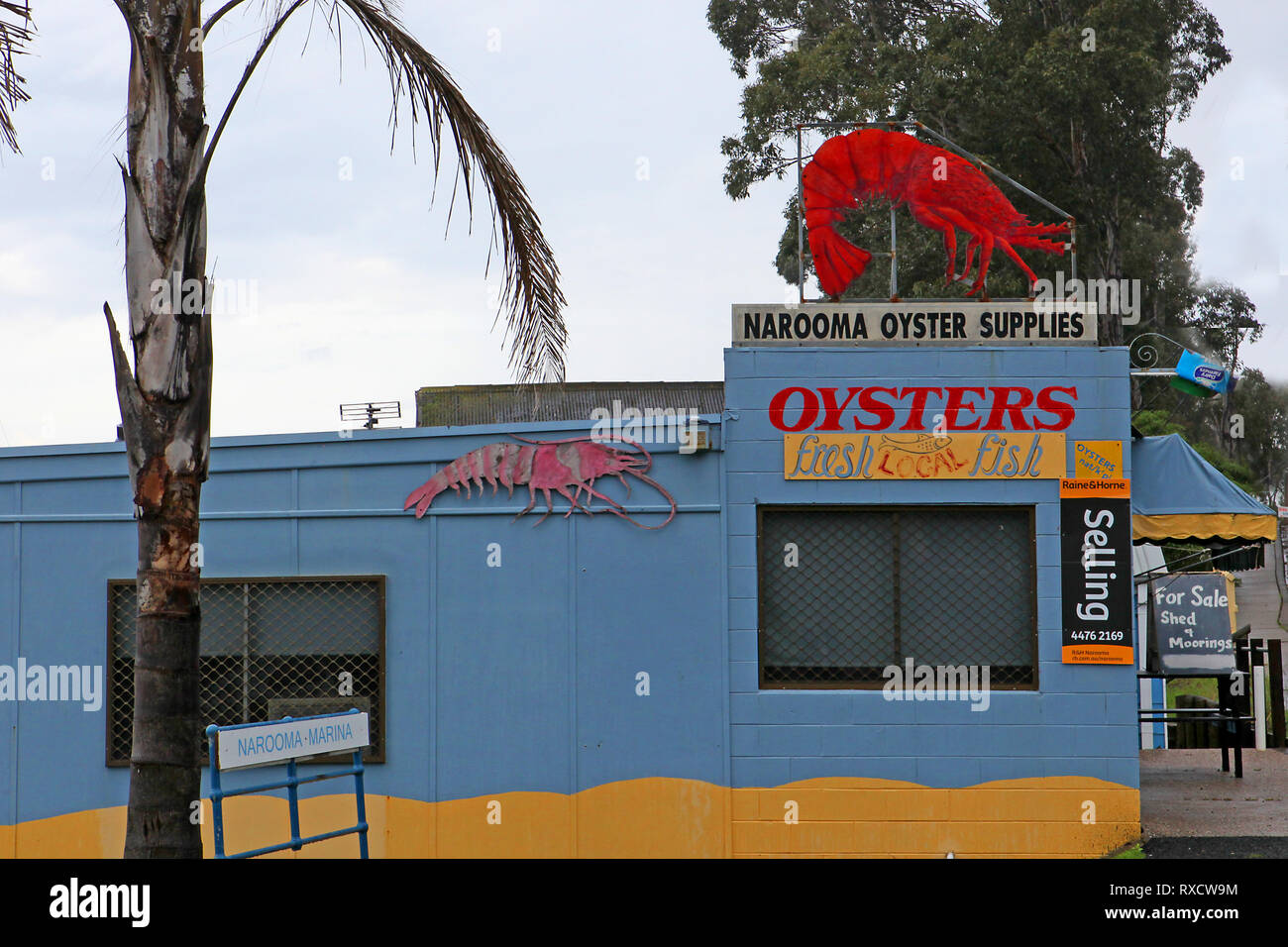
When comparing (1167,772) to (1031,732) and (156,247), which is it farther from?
(156,247)

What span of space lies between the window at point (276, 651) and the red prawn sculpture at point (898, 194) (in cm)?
410

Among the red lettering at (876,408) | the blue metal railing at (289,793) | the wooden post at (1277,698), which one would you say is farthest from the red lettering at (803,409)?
the wooden post at (1277,698)

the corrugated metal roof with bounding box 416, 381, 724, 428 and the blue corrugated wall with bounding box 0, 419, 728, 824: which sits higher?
the corrugated metal roof with bounding box 416, 381, 724, 428

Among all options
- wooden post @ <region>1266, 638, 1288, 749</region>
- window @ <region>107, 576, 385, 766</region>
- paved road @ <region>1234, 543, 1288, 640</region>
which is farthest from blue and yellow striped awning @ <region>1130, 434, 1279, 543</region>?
paved road @ <region>1234, 543, 1288, 640</region>

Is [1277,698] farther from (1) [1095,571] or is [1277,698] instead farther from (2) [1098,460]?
(2) [1098,460]

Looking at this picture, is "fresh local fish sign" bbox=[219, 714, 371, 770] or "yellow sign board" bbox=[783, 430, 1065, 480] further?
"yellow sign board" bbox=[783, 430, 1065, 480]

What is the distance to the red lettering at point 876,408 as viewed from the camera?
336 inches

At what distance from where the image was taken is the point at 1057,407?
852 centimetres

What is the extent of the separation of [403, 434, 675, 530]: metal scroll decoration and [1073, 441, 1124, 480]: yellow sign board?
9.27 feet

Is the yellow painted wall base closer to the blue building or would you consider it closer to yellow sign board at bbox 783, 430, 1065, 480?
the blue building

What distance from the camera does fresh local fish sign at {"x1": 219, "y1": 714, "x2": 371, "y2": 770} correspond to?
6.30 m

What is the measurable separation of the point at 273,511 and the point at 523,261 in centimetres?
296

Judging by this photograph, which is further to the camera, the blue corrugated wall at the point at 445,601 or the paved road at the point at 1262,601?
the paved road at the point at 1262,601

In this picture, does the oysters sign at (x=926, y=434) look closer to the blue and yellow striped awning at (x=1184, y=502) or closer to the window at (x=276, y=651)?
the blue and yellow striped awning at (x=1184, y=502)
